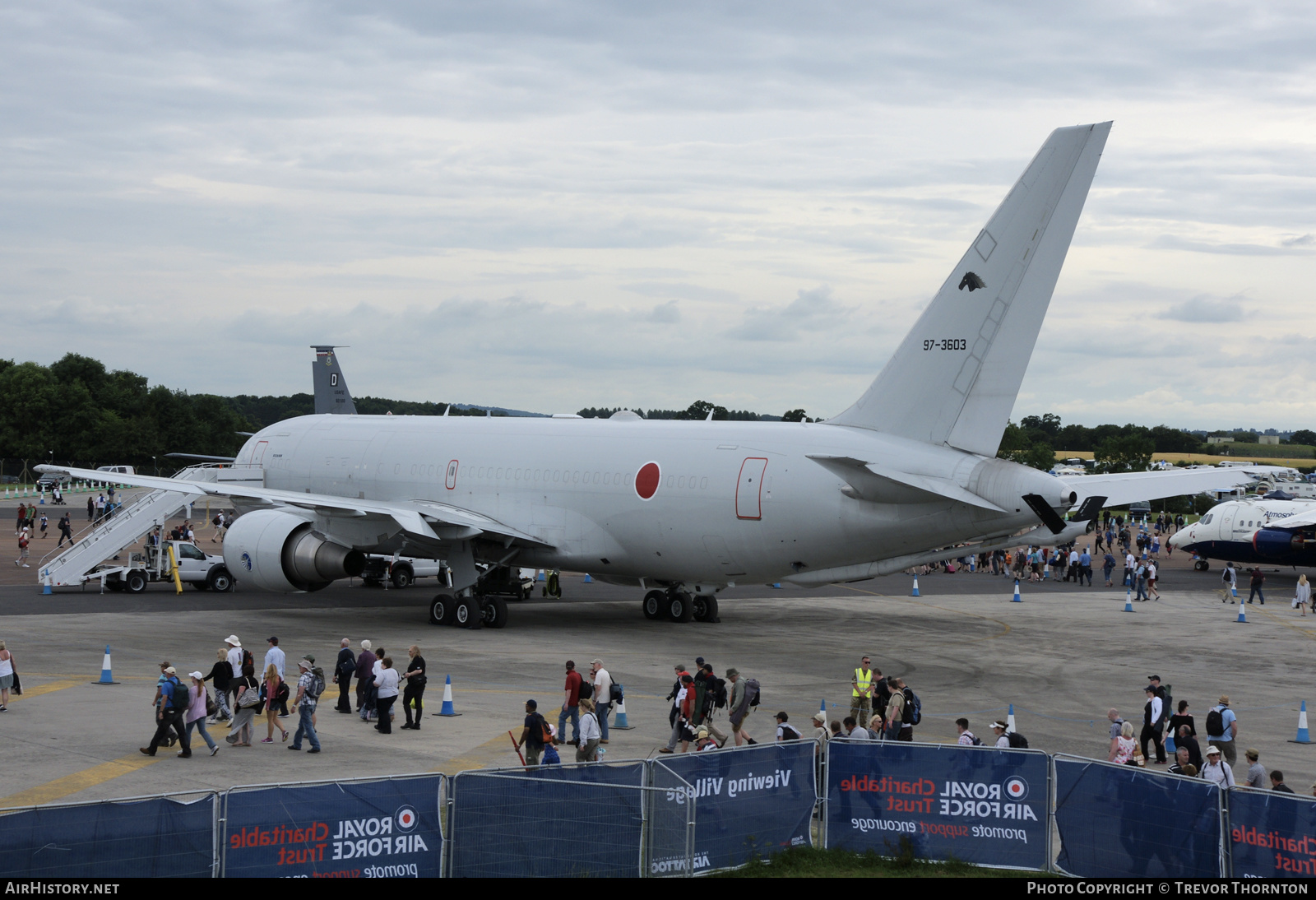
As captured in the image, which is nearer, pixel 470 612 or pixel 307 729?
pixel 307 729

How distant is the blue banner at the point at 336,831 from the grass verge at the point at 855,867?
3.07m

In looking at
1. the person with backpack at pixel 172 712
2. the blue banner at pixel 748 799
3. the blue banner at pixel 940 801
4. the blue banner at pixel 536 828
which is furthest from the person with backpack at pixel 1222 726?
the person with backpack at pixel 172 712

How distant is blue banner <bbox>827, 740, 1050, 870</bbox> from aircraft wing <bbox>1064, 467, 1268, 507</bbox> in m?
12.1

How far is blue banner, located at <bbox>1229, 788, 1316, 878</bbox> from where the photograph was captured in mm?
11180

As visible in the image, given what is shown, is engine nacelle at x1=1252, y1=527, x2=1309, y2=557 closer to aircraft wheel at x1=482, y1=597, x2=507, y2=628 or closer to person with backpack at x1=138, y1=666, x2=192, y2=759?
aircraft wheel at x1=482, y1=597, x2=507, y2=628

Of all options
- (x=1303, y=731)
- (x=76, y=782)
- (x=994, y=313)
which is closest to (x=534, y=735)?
(x=76, y=782)

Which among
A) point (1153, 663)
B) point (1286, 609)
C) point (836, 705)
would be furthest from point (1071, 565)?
point (836, 705)

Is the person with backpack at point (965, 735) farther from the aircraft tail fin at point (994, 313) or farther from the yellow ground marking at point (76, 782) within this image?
the yellow ground marking at point (76, 782)

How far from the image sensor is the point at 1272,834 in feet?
37.6

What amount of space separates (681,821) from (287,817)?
3823mm

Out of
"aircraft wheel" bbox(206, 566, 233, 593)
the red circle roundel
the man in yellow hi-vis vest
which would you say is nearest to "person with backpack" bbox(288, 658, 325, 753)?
the man in yellow hi-vis vest

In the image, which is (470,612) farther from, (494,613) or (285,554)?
(285,554)

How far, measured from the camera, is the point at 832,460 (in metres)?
25.4
